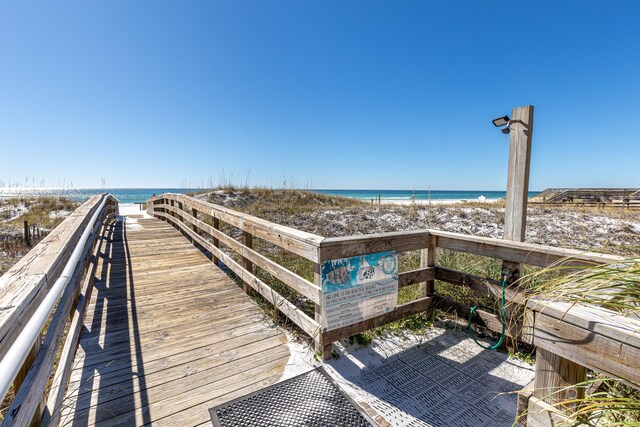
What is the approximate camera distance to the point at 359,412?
1897 millimetres

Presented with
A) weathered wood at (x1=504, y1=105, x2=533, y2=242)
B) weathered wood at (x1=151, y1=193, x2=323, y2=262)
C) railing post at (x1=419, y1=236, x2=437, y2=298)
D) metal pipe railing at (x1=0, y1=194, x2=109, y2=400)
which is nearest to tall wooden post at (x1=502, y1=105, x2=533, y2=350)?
weathered wood at (x1=504, y1=105, x2=533, y2=242)

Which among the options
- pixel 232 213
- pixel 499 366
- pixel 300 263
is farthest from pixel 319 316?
pixel 300 263

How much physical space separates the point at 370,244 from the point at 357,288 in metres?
0.39

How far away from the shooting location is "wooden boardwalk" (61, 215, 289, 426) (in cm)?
194

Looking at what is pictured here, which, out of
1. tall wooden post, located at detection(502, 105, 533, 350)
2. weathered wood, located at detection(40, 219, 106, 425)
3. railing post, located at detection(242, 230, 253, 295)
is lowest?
weathered wood, located at detection(40, 219, 106, 425)

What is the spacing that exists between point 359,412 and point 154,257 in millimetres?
4920

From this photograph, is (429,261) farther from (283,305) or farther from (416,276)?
(283,305)

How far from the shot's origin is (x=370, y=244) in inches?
99.3

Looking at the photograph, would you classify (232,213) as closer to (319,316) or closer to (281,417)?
(319,316)

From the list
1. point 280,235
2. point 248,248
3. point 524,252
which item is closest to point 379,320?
point 280,235

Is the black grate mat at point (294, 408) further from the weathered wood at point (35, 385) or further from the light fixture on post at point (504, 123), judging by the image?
the light fixture on post at point (504, 123)

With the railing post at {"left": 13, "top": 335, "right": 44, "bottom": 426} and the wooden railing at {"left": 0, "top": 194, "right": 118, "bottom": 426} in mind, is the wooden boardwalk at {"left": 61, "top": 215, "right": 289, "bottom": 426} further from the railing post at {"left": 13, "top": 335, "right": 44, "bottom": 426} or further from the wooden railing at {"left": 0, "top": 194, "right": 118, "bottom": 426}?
the railing post at {"left": 13, "top": 335, "right": 44, "bottom": 426}

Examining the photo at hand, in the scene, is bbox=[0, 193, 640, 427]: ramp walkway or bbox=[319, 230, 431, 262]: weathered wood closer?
bbox=[0, 193, 640, 427]: ramp walkway

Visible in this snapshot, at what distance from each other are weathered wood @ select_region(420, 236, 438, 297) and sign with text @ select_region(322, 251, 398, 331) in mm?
602
